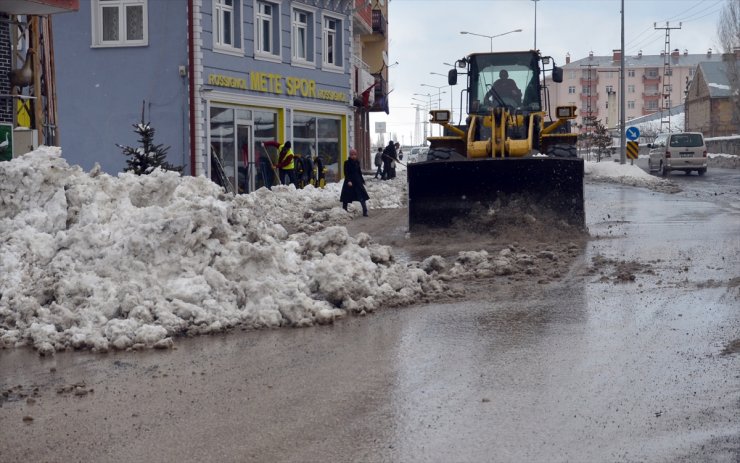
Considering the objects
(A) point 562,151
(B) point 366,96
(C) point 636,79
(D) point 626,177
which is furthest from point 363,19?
(C) point 636,79

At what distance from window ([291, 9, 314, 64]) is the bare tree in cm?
4740

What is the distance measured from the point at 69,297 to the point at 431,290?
3719 mm

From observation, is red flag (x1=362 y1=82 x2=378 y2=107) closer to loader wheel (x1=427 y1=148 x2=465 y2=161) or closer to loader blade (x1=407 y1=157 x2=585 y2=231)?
loader wheel (x1=427 y1=148 x2=465 y2=161)

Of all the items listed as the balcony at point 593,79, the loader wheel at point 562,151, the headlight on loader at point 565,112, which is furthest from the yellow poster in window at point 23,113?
the balcony at point 593,79

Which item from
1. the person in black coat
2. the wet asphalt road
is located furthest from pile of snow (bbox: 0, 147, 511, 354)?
the person in black coat

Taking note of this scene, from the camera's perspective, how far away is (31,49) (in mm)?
17141

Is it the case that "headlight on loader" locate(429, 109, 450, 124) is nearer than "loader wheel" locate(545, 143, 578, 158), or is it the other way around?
"loader wheel" locate(545, 143, 578, 158)

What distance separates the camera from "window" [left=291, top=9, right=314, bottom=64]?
1221 inches

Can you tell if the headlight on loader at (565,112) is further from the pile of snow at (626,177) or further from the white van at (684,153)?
the white van at (684,153)

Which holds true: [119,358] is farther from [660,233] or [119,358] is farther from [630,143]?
[630,143]

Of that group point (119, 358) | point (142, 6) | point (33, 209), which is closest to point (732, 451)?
point (119, 358)

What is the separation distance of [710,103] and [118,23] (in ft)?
286

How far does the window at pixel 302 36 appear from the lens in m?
31.0

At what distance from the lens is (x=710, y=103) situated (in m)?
104
